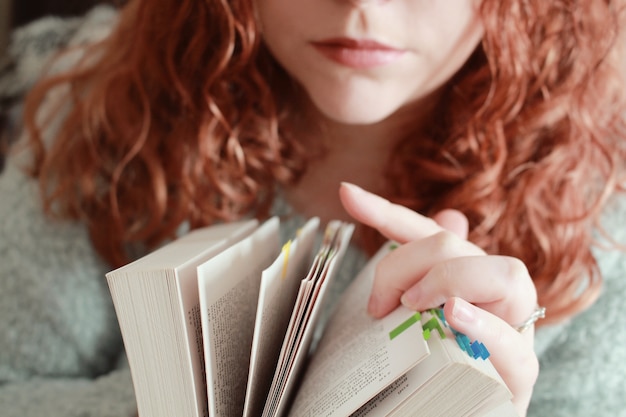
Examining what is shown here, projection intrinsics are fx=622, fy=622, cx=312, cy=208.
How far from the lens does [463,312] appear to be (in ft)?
1.30

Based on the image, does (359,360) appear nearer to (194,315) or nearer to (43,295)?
(194,315)

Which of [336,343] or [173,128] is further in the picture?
[173,128]

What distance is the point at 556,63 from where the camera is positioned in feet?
2.34

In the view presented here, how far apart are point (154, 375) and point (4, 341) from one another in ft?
1.57

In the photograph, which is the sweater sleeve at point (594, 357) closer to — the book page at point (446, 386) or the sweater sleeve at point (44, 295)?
the book page at point (446, 386)

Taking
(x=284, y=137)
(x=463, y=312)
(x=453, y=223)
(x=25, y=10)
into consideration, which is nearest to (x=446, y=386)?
(x=463, y=312)

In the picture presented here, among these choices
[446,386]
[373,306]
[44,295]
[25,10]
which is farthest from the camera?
[25,10]

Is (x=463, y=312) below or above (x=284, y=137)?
above

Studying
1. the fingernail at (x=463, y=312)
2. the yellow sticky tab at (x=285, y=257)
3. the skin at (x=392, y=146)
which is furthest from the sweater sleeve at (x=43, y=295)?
the fingernail at (x=463, y=312)

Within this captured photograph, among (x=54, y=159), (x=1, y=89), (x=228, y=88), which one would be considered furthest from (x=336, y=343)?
(x=1, y=89)

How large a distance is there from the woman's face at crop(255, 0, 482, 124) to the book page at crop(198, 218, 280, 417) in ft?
0.67

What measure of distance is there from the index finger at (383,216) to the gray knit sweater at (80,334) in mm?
280

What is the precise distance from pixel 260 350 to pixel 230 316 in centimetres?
3

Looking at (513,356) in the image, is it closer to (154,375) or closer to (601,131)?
(154,375)
